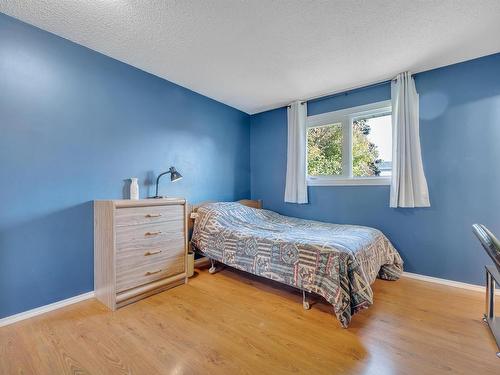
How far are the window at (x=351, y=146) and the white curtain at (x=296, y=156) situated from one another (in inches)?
6.4

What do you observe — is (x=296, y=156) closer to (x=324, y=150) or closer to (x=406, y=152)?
(x=324, y=150)

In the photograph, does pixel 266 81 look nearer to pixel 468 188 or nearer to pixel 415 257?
pixel 468 188

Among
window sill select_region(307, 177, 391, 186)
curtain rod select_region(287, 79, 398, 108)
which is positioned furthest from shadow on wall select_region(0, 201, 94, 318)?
curtain rod select_region(287, 79, 398, 108)

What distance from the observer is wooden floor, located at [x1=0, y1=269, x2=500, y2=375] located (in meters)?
1.28

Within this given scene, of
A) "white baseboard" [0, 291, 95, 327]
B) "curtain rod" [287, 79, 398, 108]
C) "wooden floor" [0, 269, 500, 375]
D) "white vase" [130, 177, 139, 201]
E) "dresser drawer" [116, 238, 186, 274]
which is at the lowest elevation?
"wooden floor" [0, 269, 500, 375]

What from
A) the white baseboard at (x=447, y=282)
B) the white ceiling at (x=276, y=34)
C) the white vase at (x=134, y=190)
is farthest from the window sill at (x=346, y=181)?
the white vase at (x=134, y=190)

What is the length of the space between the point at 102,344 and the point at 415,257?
298 cm

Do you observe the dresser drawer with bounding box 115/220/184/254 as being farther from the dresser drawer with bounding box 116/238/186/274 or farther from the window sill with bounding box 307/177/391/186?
the window sill with bounding box 307/177/391/186

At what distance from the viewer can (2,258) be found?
66.2 inches

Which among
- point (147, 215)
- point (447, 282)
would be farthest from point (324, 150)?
point (147, 215)

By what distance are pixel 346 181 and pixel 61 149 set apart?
10.0 ft

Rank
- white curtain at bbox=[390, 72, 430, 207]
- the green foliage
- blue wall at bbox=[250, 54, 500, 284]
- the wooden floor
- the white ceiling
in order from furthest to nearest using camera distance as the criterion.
Answer: the green foliage → white curtain at bbox=[390, 72, 430, 207] → blue wall at bbox=[250, 54, 500, 284] → the white ceiling → the wooden floor

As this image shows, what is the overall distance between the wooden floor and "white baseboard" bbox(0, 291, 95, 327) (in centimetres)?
7

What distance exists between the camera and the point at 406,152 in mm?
2510
